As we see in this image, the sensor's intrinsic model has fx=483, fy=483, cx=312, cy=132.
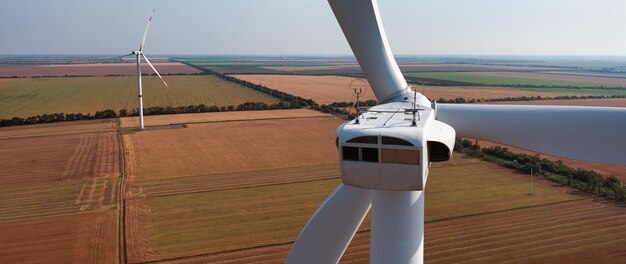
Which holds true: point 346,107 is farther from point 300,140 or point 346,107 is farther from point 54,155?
point 54,155

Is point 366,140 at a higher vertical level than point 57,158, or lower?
higher

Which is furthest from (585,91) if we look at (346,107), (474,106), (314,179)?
(474,106)

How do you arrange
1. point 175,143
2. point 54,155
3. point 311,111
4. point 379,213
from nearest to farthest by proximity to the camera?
1. point 379,213
2. point 54,155
3. point 175,143
4. point 311,111

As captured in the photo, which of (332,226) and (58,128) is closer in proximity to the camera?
(332,226)

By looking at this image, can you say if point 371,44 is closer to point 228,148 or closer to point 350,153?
point 350,153

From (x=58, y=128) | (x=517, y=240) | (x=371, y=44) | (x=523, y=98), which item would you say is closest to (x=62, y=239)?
(x=371, y=44)

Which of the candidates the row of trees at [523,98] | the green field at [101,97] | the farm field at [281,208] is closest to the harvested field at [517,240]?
the farm field at [281,208]
